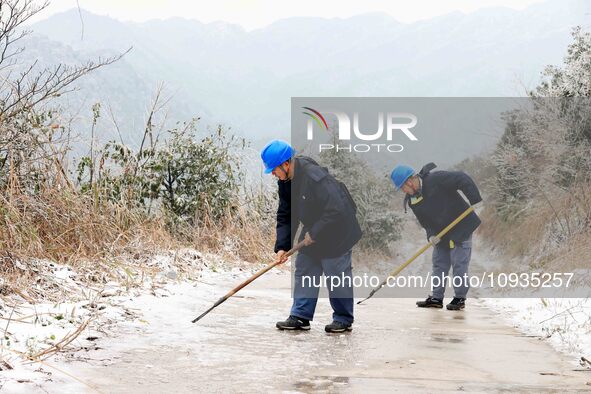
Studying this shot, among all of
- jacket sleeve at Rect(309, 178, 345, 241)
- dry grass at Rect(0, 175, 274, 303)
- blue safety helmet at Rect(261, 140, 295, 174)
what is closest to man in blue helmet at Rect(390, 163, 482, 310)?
jacket sleeve at Rect(309, 178, 345, 241)

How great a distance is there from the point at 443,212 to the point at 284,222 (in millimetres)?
2658

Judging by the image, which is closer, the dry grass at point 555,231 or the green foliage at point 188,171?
the green foliage at point 188,171

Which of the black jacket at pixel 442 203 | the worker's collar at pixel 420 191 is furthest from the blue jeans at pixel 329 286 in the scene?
the worker's collar at pixel 420 191

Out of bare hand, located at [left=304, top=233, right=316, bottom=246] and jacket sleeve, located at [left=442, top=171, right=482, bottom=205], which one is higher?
jacket sleeve, located at [left=442, top=171, right=482, bottom=205]

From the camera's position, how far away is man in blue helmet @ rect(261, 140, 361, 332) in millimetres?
5930

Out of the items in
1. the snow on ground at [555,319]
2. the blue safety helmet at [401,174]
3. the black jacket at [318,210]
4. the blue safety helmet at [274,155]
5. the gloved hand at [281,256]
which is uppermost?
the blue safety helmet at [274,155]

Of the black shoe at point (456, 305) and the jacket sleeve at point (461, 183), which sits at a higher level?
the jacket sleeve at point (461, 183)

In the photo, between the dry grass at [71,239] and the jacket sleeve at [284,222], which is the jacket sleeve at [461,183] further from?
the dry grass at [71,239]

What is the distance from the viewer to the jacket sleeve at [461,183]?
8023mm

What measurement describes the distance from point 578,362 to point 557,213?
1116 centimetres

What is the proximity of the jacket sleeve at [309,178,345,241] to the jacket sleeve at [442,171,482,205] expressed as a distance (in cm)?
247

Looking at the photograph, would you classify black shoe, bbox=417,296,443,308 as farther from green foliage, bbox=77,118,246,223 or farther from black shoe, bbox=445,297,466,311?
green foliage, bbox=77,118,246,223

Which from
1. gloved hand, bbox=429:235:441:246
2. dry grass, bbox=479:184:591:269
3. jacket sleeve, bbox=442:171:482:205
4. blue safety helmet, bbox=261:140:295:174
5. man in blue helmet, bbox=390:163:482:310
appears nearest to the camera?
blue safety helmet, bbox=261:140:295:174

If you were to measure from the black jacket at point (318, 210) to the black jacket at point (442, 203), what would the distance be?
2.29 metres
